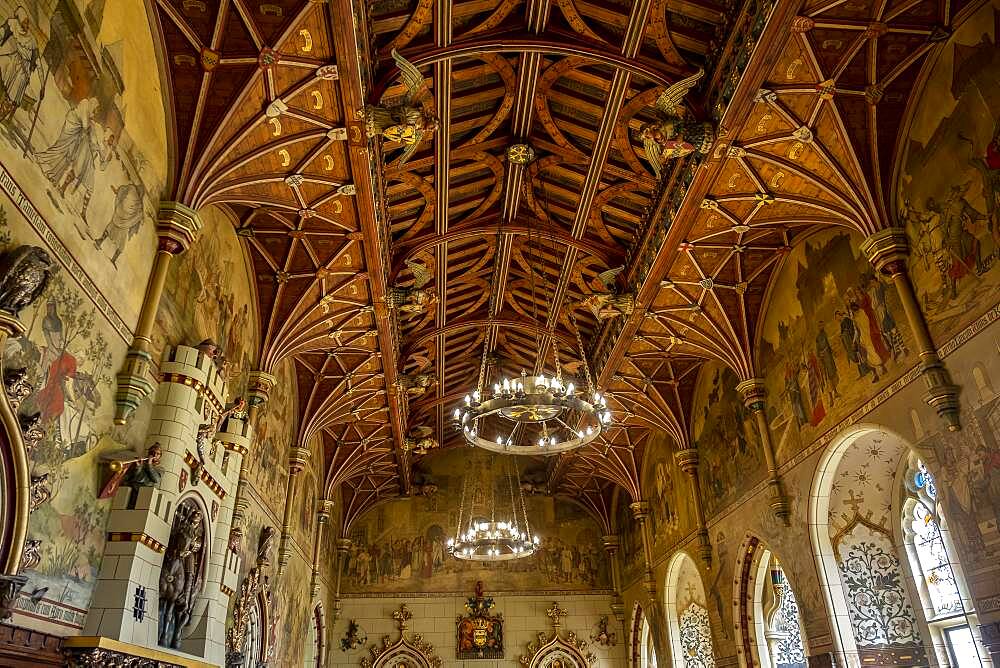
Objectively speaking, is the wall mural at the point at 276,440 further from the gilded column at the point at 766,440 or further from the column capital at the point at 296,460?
the gilded column at the point at 766,440

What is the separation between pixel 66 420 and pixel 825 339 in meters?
12.1

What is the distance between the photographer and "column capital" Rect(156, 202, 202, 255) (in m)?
9.55

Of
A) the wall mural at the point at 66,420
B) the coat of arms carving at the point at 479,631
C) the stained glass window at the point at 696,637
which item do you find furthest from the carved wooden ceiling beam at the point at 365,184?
the stained glass window at the point at 696,637

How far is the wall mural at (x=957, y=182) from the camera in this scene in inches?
346

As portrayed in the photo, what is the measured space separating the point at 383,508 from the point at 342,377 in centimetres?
1146

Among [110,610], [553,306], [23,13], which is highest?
[553,306]

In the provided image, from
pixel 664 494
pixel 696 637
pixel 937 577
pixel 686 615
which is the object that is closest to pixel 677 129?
pixel 937 577

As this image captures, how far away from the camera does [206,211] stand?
11.7 metres

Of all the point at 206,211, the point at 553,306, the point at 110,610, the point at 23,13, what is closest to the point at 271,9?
the point at 23,13

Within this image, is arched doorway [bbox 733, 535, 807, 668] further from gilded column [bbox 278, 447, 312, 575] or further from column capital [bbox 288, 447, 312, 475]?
column capital [bbox 288, 447, 312, 475]

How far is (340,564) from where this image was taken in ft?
88.5

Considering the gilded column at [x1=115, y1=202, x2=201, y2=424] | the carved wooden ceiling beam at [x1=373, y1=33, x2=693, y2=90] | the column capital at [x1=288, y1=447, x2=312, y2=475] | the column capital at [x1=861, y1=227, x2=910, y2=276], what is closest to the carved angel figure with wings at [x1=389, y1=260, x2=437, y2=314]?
the column capital at [x1=288, y1=447, x2=312, y2=475]

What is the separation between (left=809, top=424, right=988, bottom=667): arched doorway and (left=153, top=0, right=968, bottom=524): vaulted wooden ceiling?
3648 millimetres

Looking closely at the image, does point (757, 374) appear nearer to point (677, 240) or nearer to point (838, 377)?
point (838, 377)
